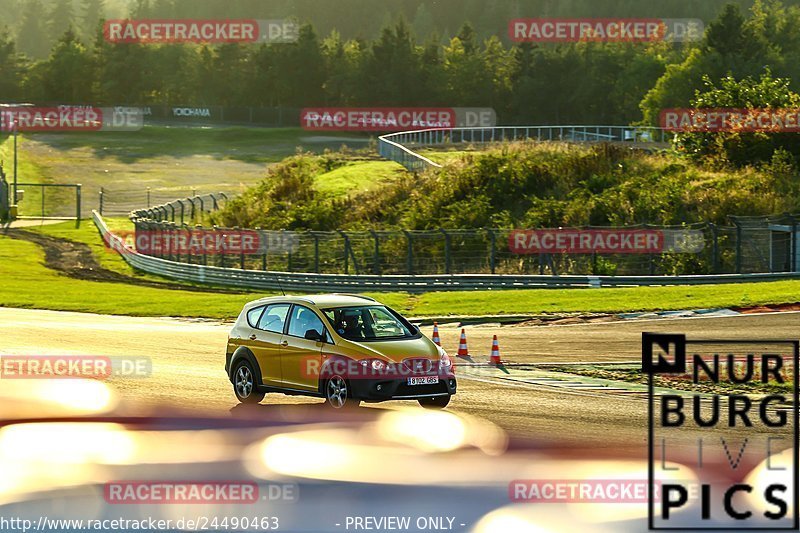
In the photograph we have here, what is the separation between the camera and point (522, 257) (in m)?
41.9

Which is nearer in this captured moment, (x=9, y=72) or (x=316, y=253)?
(x=316, y=253)

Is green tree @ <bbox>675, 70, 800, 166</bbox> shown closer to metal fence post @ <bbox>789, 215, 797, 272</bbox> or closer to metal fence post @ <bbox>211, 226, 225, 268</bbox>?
metal fence post @ <bbox>789, 215, 797, 272</bbox>

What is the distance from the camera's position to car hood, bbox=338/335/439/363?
1680 cm

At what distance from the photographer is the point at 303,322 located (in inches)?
699

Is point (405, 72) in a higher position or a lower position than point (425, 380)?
higher

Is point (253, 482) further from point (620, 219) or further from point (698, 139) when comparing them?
point (698, 139)

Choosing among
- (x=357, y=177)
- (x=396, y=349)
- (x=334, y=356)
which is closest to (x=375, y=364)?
(x=396, y=349)

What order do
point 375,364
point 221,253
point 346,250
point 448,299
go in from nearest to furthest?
1. point 375,364
2. point 448,299
3. point 346,250
4. point 221,253

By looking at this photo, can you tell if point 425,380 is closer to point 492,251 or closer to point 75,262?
point 492,251

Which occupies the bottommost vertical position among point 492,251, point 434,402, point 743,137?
point 434,402

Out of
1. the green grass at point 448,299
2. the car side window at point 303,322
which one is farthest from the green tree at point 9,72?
the car side window at point 303,322

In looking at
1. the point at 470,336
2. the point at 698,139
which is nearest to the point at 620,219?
the point at 698,139

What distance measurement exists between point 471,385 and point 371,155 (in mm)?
58892

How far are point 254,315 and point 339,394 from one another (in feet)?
7.48
